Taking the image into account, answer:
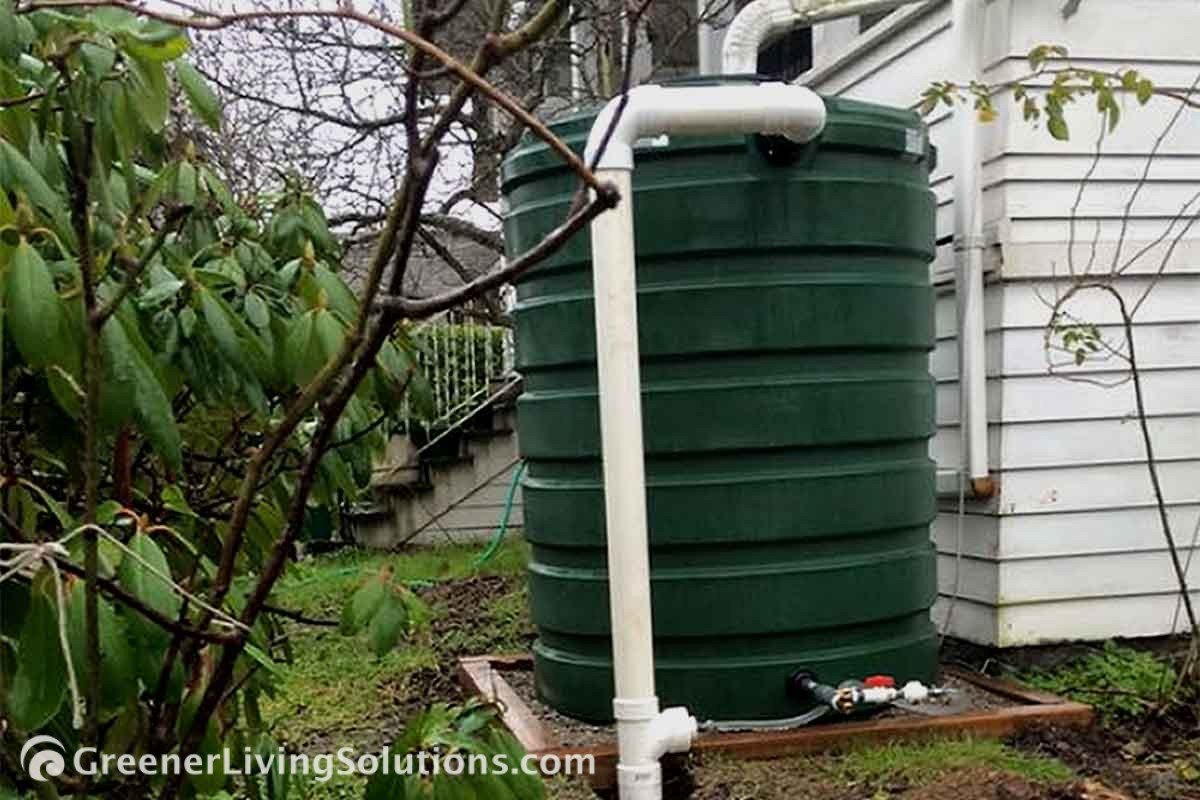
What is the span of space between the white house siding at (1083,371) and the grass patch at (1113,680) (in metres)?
0.09

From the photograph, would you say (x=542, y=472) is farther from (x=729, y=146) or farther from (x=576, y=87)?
(x=576, y=87)

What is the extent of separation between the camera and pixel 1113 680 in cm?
289

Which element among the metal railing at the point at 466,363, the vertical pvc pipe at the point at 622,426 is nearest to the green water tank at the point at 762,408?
the vertical pvc pipe at the point at 622,426

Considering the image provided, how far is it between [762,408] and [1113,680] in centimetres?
133

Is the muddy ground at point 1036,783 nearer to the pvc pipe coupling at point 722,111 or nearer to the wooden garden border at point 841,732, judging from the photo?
the wooden garden border at point 841,732

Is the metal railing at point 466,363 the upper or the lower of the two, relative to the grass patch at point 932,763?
upper

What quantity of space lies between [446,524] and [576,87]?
334cm

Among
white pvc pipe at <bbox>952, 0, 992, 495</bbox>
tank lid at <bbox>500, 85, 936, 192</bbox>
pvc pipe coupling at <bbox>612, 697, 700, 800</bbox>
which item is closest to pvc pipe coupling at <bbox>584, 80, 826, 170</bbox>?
tank lid at <bbox>500, 85, 936, 192</bbox>

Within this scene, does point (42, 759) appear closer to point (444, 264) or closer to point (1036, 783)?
point (1036, 783)

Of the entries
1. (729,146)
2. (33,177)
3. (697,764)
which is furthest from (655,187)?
(33,177)

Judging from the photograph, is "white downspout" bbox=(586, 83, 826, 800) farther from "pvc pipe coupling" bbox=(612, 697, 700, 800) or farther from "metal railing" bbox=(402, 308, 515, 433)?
"metal railing" bbox=(402, 308, 515, 433)

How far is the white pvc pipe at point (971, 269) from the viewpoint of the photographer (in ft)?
10.1

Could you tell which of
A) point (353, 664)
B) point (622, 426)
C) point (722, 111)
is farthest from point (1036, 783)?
point (353, 664)

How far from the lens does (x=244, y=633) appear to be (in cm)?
96
